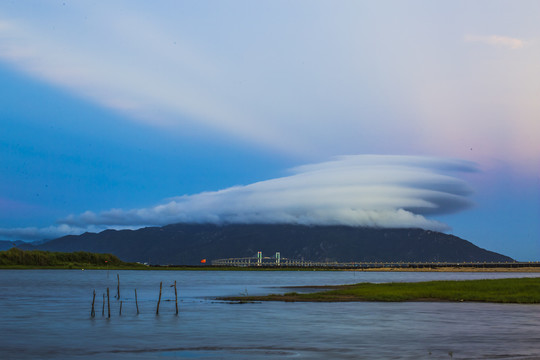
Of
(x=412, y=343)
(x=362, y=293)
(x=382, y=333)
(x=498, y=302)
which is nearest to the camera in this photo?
(x=412, y=343)

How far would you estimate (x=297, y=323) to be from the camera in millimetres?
65188

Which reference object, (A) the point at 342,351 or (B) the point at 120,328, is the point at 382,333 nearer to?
(A) the point at 342,351

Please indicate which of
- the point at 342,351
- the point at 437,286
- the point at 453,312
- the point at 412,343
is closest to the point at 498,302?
the point at 453,312

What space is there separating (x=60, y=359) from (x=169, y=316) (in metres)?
29.8

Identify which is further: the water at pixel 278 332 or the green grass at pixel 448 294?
the green grass at pixel 448 294

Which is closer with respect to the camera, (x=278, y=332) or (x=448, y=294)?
(x=278, y=332)

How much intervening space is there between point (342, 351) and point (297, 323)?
Result: 61.9ft

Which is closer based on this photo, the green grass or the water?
the water

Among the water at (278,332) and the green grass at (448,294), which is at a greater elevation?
the green grass at (448,294)

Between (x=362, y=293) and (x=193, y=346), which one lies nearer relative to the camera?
(x=193, y=346)

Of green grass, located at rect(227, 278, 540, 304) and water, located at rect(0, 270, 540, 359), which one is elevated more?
green grass, located at rect(227, 278, 540, 304)

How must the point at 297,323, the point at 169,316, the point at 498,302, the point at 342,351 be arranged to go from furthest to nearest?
1. the point at 498,302
2. the point at 169,316
3. the point at 297,323
4. the point at 342,351

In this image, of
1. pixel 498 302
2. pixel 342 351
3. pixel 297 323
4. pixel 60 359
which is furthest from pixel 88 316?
pixel 498 302

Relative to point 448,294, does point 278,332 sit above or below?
below
